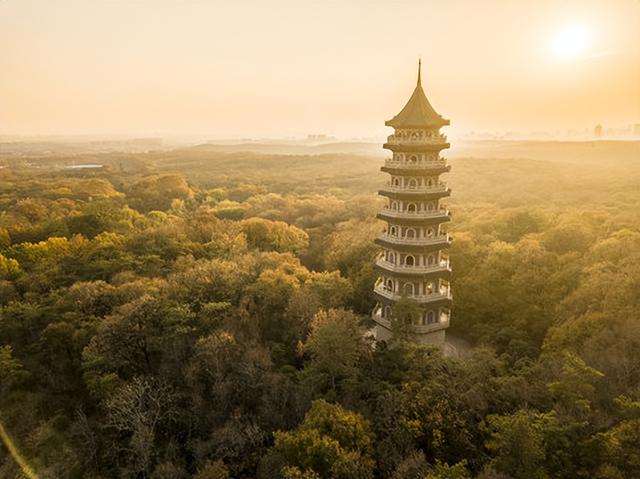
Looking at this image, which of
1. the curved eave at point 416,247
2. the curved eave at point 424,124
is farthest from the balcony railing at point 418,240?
the curved eave at point 424,124

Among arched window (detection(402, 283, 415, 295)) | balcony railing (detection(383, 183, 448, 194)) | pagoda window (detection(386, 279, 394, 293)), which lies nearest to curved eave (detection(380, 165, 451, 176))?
balcony railing (detection(383, 183, 448, 194))

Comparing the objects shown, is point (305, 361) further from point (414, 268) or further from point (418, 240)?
point (418, 240)

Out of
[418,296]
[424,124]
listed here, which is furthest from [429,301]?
[424,124]

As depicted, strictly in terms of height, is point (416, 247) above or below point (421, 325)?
above

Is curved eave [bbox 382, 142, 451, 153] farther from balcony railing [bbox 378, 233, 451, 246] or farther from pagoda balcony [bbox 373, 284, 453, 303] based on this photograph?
pagoda balcony [bbox 373, 284, 453, 303]

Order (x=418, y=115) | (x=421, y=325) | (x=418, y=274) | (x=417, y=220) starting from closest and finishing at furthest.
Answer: (x=418, y=115), (x=417, y=220), (x=418, y=274), (x=421, y=325)

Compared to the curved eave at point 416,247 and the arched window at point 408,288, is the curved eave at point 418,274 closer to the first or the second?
the arched window at point 408,288
